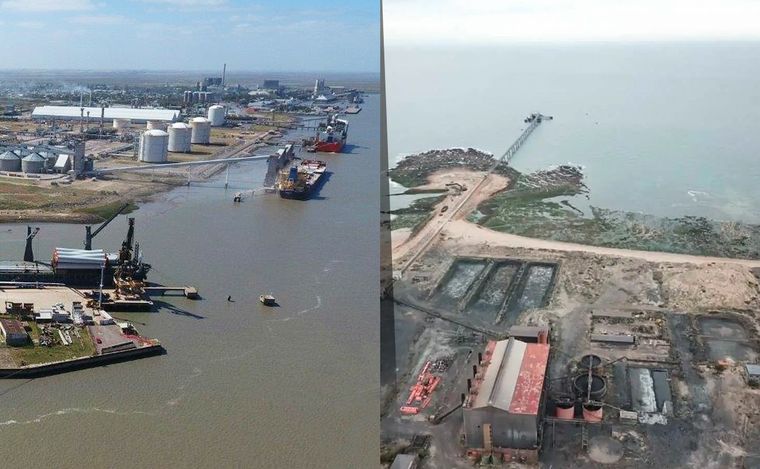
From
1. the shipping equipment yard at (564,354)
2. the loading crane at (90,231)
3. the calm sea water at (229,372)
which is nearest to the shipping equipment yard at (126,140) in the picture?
the loading crane at (90,231)

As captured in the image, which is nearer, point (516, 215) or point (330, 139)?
point (516, 215)

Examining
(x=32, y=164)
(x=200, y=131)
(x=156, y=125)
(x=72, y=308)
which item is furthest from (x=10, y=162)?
(x=72, y=308)

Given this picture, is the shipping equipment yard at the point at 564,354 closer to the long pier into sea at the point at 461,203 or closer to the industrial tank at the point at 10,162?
the long pier into sea at the point at 461,203

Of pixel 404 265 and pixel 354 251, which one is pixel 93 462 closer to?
pixel 404 265

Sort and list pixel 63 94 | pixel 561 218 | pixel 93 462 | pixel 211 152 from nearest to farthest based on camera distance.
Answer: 1. pixel 93 462
2. pixel 561 218
3. pixel 211 152
4. pixel 63 94

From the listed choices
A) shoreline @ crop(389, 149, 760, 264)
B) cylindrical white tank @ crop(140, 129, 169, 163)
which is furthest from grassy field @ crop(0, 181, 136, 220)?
shoreline @ crop(389, 149, 760, 264)

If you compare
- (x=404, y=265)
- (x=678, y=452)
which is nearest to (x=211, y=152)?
(x=404, y=265)

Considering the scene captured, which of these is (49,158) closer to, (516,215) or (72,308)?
(72,308)
